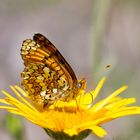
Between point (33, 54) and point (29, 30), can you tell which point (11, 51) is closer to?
point (29, 30)

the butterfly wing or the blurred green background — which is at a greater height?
the butterfly wing

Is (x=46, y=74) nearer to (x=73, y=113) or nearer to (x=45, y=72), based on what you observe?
(x=45, y=72)

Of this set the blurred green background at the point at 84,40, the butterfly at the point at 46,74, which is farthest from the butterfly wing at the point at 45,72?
the blurred green background at the point at 84,40

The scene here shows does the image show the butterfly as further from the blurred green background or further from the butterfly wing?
the blurred green background

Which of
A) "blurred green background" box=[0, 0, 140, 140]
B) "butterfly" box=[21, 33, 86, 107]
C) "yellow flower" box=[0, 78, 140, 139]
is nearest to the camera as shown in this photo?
"yellow flower" box=[0, 78, 140, 139]

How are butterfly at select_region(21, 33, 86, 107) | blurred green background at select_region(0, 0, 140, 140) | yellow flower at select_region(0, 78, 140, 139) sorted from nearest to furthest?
yellow flower at select_region(0, 78, 140, 139)
butterfly at select_region(21, 33, 86, 107)
blurred green background at select_region(0, 0, 140, 140)

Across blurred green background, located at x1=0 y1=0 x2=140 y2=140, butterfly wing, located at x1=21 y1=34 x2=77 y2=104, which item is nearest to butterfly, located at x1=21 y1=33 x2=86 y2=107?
butterfly wing, located at x1=21 y1=34 x2=77 y2=104

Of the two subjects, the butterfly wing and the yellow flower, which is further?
the butterfly wing

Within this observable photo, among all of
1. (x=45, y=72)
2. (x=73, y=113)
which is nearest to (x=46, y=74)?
(x=45, y=72)
